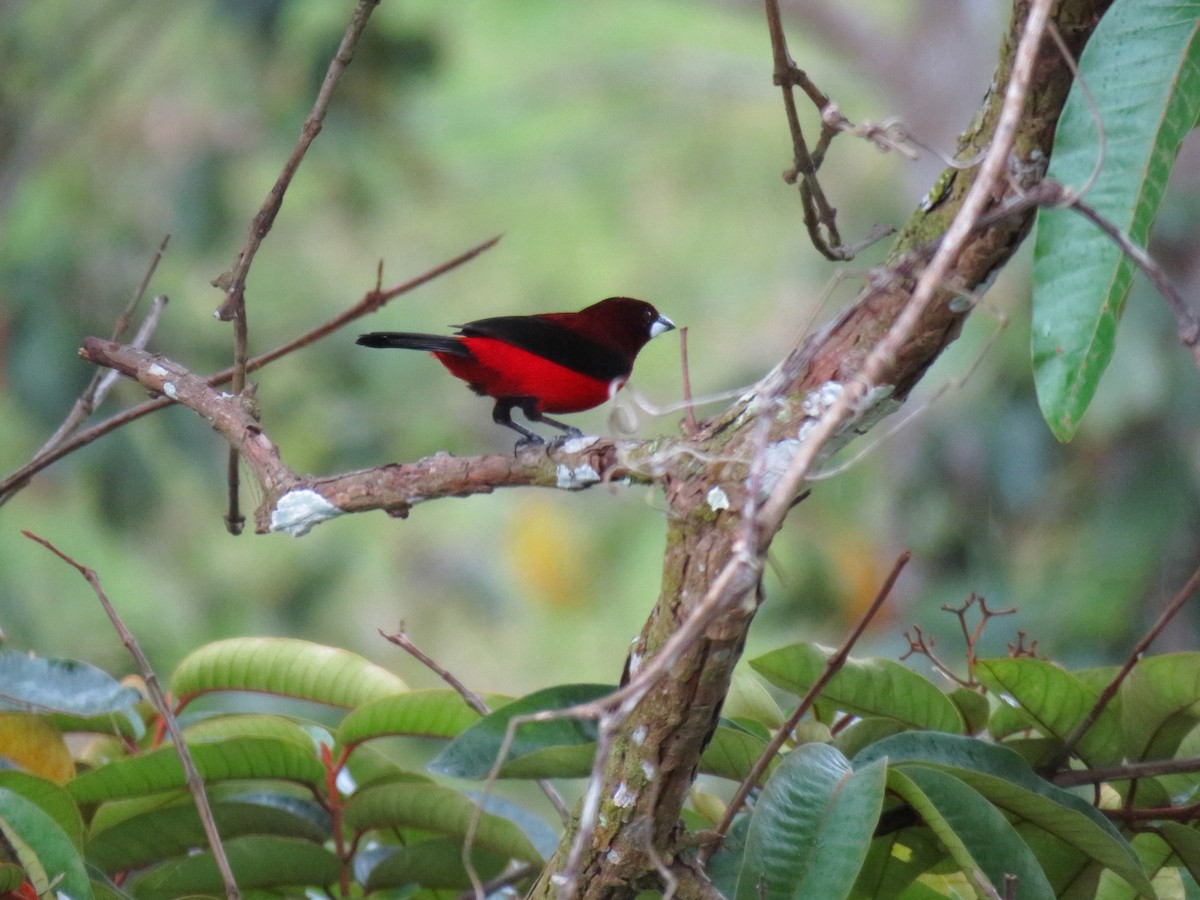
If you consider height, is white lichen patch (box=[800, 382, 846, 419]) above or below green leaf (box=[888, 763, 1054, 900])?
above

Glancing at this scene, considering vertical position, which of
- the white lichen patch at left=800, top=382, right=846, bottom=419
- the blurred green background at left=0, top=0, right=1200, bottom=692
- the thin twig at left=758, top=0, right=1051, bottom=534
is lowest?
the blurred green background at left=0, top=0, right=1200, bottom=692

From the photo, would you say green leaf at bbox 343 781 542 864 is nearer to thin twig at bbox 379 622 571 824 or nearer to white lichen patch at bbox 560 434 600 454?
thin twig at bbox 379 622 571 824

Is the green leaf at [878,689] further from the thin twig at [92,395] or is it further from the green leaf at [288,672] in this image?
the thin twig at [92,395]

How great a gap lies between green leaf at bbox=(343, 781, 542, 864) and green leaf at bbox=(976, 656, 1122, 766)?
1.96ft

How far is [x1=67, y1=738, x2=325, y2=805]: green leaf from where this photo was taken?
1.39 m

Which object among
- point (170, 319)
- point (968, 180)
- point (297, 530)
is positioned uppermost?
point (968, 180)

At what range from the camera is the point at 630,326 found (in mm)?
3131

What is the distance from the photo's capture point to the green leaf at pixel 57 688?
1409 mm

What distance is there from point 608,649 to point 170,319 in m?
5.81

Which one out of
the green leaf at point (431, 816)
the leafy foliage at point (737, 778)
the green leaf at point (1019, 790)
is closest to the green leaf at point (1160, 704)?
the leafy foliage at point (737, 778)

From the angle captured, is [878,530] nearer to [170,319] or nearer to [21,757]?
[170,319]

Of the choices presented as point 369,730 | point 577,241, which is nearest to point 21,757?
point 369,730

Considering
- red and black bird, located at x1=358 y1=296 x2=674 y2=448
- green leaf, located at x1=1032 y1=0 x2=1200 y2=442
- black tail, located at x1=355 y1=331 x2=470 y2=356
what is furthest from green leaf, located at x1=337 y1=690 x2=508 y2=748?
red and black bird, located at x1=358 y1=296 x2=674 y2=448

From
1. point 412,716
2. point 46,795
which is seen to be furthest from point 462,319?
point 46,795
